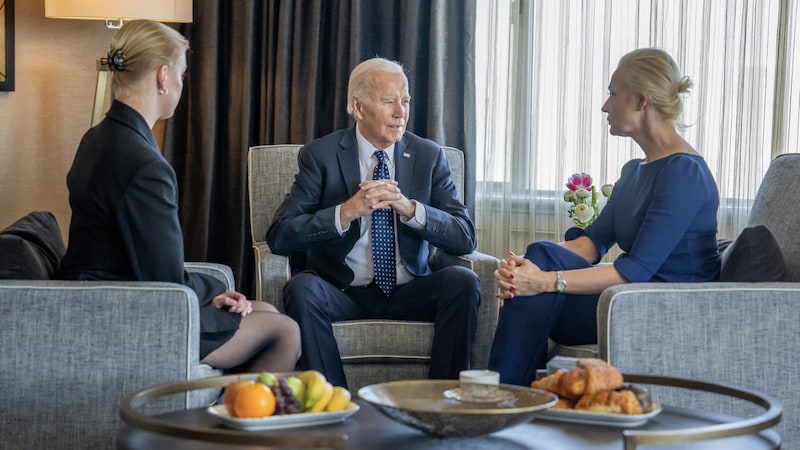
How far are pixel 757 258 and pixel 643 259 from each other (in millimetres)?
300

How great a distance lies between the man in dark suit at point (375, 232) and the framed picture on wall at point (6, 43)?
1.83 m

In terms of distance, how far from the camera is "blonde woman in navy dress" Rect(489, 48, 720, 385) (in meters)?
2.92

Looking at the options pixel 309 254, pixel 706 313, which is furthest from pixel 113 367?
pixel 706 313

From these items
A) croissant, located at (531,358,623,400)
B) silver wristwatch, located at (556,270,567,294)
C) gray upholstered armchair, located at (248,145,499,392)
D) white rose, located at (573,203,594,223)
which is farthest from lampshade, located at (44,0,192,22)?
croissant, located at (531,358,623,400)

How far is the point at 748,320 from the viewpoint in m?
2.68

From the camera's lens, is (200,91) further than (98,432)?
Yes

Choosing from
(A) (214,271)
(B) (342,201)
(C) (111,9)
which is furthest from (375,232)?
(C) (111,9)

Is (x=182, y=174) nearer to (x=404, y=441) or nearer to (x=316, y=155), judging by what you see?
(x=316, y=155)

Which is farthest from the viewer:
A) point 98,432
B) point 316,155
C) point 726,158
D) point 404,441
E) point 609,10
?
point 609,10

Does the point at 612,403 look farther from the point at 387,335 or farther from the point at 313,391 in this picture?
the point at 387,335

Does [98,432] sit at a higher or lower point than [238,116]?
lower

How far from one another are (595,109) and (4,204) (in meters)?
2.73

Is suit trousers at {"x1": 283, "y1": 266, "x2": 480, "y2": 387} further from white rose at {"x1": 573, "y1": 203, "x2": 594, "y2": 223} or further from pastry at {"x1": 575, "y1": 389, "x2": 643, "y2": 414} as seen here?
pastry at {"x1": 575, "y1": 389, "x2": 643, "y2": 414}

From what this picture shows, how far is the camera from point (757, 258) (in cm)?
282
